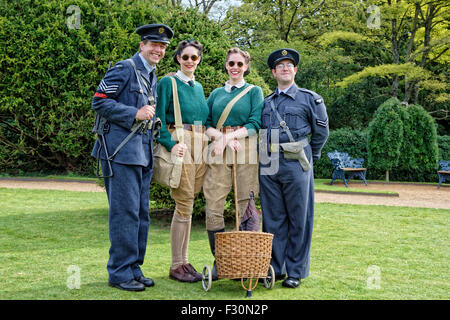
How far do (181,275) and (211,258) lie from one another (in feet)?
3.67

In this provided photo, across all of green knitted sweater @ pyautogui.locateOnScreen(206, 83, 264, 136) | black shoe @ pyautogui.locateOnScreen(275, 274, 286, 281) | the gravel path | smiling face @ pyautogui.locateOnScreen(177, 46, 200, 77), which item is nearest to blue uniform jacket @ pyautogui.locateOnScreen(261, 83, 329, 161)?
green knitted sweater @ pyautogui.locateOnScreen(206, 83, 264, 136)

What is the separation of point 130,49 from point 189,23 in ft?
19.8

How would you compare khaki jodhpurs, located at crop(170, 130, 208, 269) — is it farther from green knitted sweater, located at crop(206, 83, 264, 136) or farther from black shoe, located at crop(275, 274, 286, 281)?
black shoe, located at crop(275, 274, 286, 281)

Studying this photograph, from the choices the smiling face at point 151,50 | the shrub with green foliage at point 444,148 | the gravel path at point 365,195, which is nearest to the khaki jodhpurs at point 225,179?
the smiling face at point 151,50

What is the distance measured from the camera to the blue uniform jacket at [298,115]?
14.7ft

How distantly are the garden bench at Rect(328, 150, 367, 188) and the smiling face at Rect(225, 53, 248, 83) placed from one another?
1143cm

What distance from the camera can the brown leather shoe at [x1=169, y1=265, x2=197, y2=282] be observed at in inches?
178

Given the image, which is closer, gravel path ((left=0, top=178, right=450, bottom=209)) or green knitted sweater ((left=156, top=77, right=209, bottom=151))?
green knitted sweater ((left=156, top=77, right=209, bottom=151))

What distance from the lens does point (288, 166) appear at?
4.43 meters

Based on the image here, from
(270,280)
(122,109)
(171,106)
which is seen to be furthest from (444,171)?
(122,109)

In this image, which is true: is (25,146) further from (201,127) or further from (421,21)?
(421,21)

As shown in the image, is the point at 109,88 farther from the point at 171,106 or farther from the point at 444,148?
the point at 444,148

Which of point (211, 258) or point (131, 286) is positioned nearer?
point (131, 286)

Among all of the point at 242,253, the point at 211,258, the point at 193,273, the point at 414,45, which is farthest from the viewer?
the point at 414,45
